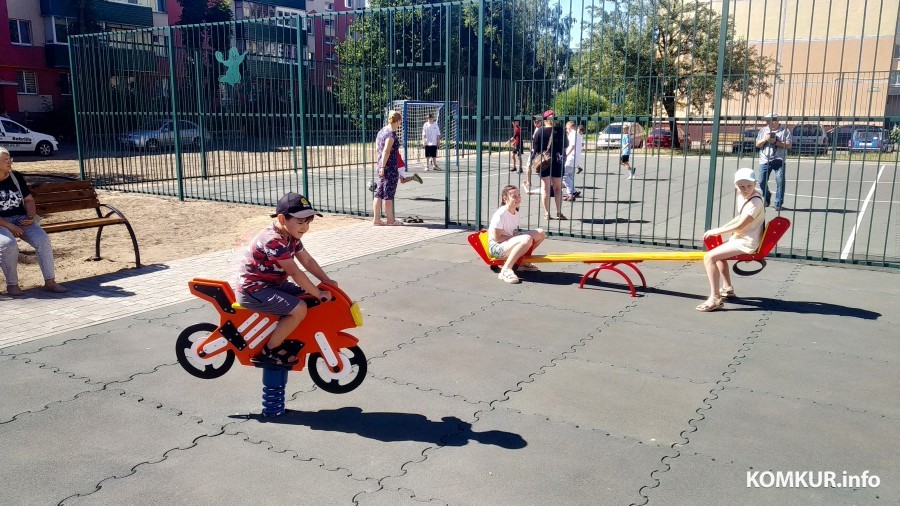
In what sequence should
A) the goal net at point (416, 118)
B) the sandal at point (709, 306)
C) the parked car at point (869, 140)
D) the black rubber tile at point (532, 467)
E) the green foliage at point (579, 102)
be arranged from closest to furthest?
the black rubber tile at point (532, 467) → the sandal at point (709, 306) → the parked car at point (869, 140) → the green foliage at point (579, 102) → the goal net at point (416, 118)

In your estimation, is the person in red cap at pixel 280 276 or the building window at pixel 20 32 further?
the building window at pixel 20 32

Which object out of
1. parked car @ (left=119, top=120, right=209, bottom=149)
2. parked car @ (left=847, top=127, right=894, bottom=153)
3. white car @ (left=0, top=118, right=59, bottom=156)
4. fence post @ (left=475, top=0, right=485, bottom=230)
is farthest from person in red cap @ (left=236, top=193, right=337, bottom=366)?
white car @ (left=0, top=118, right=59, bottom=156)

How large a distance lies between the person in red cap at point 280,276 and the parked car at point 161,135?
10.4 metres

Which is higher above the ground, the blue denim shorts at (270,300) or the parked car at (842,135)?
the parked car at (842,135)

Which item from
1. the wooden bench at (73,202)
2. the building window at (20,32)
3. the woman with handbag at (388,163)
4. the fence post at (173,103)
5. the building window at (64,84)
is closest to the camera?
the wooden bench at (73,202)

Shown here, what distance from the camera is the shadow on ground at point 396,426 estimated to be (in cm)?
391

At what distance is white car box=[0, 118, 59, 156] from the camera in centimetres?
2662

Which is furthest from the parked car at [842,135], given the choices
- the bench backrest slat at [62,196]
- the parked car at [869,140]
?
the bench backrest slat at [62,196]

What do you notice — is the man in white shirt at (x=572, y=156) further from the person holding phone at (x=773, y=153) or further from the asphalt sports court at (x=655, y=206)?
the person holding phone at (x=773, y=153)

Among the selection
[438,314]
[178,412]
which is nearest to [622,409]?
[438,314]

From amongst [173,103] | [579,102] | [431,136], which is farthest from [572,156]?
[173,103]

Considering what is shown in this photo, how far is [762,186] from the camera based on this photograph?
12.4 m

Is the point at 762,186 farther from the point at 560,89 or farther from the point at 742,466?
the point at 742,466

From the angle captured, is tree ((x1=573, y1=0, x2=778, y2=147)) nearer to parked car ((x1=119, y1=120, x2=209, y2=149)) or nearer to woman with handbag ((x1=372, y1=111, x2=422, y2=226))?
woman with handbag ((x1=372, y1=111, x2=422, y2=226))
